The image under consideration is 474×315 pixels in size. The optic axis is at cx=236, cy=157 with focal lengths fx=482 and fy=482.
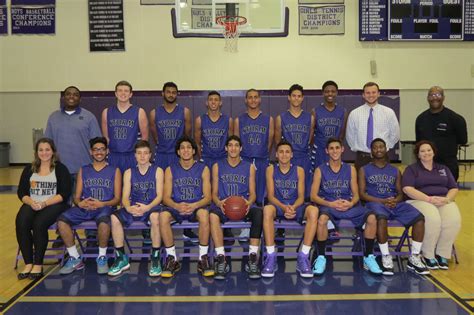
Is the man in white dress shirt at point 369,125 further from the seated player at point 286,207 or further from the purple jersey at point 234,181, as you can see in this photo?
the purple jersey at point 234,181

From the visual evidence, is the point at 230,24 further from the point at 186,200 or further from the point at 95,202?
the point at 95,202

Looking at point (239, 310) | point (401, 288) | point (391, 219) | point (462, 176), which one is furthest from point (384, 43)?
point (239, 310)

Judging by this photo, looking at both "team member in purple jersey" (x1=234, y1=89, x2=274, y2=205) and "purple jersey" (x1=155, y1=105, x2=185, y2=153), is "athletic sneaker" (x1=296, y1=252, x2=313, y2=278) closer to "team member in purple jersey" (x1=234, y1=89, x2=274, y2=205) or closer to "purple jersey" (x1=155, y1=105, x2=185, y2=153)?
"team member in purple jersey" (x1=234, y1=89, x2=274, y2=205)

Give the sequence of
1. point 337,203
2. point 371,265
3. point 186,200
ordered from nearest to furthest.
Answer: point 371,265, point 337,203, point 186,200

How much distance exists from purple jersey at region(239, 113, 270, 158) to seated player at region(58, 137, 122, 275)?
4.83 feet

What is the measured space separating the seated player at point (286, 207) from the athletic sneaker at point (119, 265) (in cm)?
127

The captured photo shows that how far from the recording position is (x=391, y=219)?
4.56 metres

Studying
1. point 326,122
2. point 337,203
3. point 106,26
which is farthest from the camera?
point 106,26

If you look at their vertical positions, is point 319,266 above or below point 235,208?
below

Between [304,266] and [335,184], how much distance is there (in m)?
0.89

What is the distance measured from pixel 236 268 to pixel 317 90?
878cm

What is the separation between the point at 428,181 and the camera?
4.70 metres

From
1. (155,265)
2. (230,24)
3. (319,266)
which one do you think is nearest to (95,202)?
(155,265)

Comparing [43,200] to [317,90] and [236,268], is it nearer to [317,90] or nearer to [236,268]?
[236,268]
